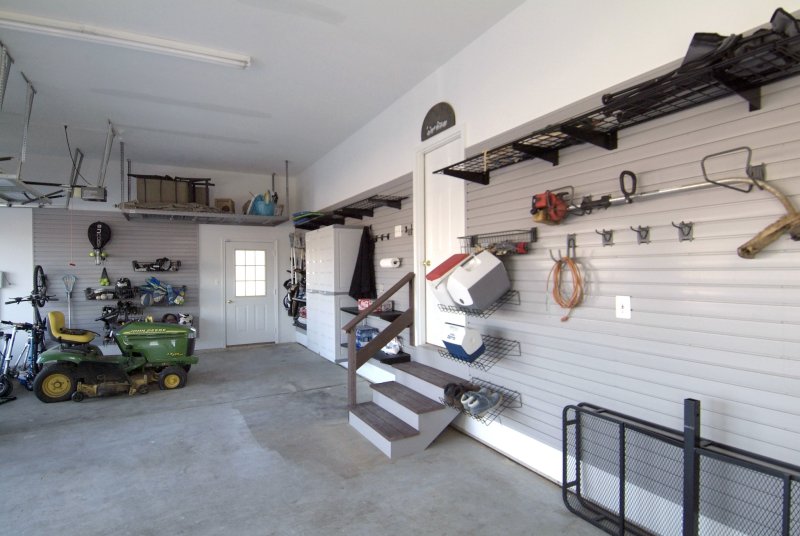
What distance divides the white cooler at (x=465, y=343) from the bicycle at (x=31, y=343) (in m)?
5.58

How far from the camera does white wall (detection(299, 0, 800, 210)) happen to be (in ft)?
7.06

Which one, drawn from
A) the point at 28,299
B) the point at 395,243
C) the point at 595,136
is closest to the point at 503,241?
the point at 595,136

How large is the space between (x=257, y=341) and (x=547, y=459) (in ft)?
22.4

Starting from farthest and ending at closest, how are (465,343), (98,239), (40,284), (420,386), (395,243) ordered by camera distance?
1. (98,239)
2. (40,284)
3. (395,243)
4. (420,386)
5. (465,343)

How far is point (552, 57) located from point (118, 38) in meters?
3.45

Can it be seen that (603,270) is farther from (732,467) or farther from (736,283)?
(732,467)

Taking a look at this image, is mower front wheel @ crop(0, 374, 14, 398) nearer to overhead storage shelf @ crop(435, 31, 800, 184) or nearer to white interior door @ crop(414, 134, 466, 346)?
white interior door @ crop(414, 134, 466, 346)

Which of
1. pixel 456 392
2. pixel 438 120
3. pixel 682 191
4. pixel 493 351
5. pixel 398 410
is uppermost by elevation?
pixel 438 120

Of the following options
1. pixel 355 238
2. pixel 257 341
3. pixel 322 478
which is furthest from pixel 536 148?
pixel 257 341

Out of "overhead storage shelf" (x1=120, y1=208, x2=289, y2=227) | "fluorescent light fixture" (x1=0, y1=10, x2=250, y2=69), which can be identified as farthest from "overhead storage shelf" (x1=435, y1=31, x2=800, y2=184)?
"overhead storage shelf" (x1=120, y1=208, x2=289, y2=227)

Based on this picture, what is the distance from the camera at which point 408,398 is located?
3939 millimetres

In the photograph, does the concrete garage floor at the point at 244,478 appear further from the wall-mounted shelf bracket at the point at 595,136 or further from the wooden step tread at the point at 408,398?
the wall-mounted shelf bracket at the point at 595,136

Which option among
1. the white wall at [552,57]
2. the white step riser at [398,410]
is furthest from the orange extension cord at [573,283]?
the white step riser at [398,410]

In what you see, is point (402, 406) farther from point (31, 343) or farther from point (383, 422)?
point (31, 343)
